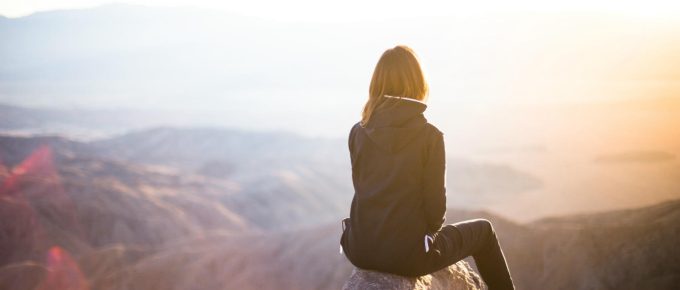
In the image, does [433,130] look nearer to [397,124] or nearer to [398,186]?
[397,124]

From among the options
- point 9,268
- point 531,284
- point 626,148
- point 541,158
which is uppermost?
point 531,284

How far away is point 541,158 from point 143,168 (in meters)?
84.9

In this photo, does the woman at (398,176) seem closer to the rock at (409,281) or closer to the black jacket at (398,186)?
the black jacket at (398,186)

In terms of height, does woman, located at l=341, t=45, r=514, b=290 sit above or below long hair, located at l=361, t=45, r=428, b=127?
below

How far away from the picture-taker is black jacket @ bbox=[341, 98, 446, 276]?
3.27 m

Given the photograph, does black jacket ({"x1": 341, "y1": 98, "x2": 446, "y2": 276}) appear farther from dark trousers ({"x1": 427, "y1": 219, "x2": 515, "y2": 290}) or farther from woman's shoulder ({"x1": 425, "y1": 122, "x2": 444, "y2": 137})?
dark trousers ({"x1": 427, "y1": 219, "x2": 515, "y2": 290})

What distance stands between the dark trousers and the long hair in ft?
3.39

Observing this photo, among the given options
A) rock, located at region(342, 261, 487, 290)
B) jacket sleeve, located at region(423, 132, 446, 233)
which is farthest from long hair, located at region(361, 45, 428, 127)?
rock, located at region(342, 261, 487, 290)

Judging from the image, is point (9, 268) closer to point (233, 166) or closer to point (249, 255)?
point (249, 255)

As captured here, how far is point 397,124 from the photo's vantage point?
130 inches

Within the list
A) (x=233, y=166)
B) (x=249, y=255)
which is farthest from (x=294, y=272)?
(x=233, y=166)

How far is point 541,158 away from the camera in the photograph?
11544 cm

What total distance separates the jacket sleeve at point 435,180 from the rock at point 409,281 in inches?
29.9

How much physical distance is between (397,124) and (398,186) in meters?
0.40
